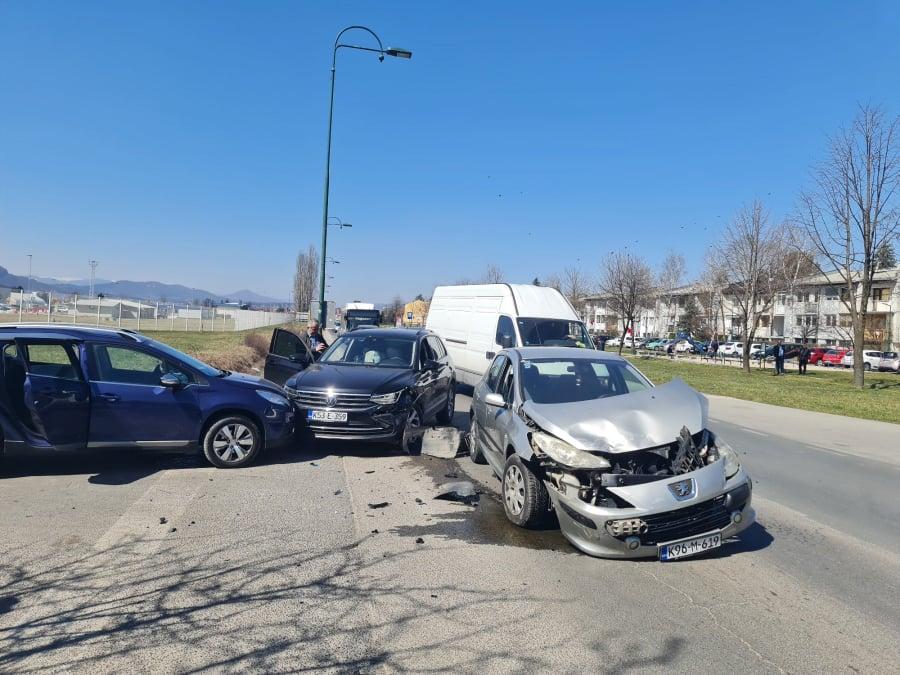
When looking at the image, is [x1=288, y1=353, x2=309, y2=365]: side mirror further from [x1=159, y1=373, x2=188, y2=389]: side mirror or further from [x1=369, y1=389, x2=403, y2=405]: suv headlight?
[x1=159, y1=373, x2=188, y2=389]: side mirror

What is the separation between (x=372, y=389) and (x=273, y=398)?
4.08 ft

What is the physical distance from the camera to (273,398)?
771 centimetres

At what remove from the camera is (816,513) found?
20.7ft

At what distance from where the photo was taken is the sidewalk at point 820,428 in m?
10.4

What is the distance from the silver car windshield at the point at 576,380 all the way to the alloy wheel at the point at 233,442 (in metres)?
3.35

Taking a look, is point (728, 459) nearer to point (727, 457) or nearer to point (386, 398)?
point (727, 457)

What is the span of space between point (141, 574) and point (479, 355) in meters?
11.3

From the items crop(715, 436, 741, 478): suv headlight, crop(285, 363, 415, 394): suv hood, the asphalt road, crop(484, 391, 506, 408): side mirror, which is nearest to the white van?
crop(285, 363, 415, 394): suv hood


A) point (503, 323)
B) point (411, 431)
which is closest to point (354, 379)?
point (411, 431)

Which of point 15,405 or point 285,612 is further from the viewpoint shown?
point 15,405

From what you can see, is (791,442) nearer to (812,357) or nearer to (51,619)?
(51,619)

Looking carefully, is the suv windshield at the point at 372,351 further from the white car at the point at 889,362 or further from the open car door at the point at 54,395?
the white car at the point at 889,362

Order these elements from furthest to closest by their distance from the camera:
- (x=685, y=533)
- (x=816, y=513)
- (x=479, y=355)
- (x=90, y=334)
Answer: (x=479, y=355)
(x=90, y=334)
(x=816, y=513)
(x=685, y=533)

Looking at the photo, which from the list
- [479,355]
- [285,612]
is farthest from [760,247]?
[285,612]
